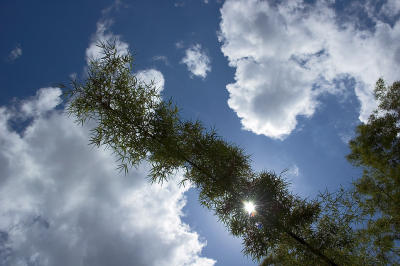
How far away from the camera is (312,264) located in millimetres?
3859

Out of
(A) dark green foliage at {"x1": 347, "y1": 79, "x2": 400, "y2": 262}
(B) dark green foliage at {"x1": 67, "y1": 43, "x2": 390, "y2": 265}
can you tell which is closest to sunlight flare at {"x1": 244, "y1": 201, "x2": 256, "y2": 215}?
(B) dark green foliage at {"x1": 67, "y1": 43, "x2": 390, "y2": 265}

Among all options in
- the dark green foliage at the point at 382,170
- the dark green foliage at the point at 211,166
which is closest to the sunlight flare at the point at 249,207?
the dark green foliage at the point at 211,166

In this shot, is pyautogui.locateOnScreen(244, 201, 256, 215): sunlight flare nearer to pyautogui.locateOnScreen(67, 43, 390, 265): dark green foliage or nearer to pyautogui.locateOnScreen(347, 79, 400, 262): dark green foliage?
pyautogui.locateOnScreen(67, 43, 390, 265): dark green foliage

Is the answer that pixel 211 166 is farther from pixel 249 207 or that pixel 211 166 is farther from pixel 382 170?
pixel 382 170

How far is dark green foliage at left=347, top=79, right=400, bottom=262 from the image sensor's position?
2.47 metres

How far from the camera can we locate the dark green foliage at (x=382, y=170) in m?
2.47

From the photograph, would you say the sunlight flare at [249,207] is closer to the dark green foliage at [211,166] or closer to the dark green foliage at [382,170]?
the dark green foliage at [211,166]

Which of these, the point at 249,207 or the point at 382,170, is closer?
the point at 382,170

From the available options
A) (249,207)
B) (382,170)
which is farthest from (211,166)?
(382,170)

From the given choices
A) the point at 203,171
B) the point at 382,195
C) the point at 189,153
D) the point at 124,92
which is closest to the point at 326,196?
the point at 382,195

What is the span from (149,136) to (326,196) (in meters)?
4.08

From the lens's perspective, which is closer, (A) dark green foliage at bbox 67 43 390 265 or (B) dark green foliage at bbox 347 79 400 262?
(B) dark green foliage at bbox 347 79 400 262

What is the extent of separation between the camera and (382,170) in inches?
92.9

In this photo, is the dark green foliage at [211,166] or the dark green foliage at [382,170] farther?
the dark green foliage at [211,166]
